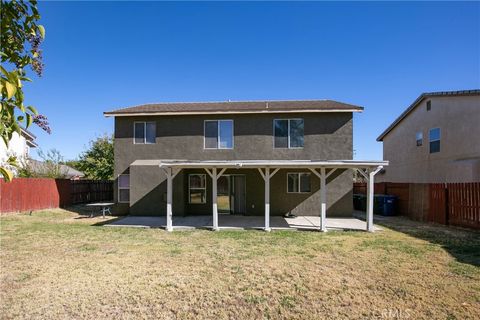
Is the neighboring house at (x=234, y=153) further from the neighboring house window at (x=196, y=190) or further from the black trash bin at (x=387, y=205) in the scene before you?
the black trash bin at (x=387, y=205)

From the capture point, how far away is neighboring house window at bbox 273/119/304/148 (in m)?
15.0

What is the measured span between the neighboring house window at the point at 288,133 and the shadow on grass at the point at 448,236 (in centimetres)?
566

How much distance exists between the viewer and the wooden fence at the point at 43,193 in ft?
51.5

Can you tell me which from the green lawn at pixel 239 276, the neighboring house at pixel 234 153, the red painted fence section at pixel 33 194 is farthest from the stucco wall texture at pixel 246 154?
the red painted fence section at pixel 33 194

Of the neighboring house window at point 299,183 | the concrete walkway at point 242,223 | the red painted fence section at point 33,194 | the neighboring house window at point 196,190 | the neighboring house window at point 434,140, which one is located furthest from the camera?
the neighboring house window at point 434,140

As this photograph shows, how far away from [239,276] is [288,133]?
400 inches

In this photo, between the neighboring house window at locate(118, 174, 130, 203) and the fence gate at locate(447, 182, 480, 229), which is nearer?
the fence gate at locate(447, 182, 480, 229)

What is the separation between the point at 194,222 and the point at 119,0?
31.1ft

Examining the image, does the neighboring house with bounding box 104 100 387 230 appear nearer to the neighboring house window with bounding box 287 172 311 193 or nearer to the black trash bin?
the neighboring house window with bounding box 287 172 311 193

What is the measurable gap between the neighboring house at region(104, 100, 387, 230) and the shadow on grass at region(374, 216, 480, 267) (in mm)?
2721

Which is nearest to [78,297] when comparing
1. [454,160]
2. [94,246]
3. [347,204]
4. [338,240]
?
[94,246]

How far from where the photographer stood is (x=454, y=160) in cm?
1622

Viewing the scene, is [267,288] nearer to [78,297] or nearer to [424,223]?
[78,297]

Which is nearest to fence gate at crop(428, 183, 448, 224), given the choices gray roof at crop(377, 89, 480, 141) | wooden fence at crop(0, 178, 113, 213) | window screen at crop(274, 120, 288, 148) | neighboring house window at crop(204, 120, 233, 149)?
gray roof at crop(377, 89, 480, 141)
